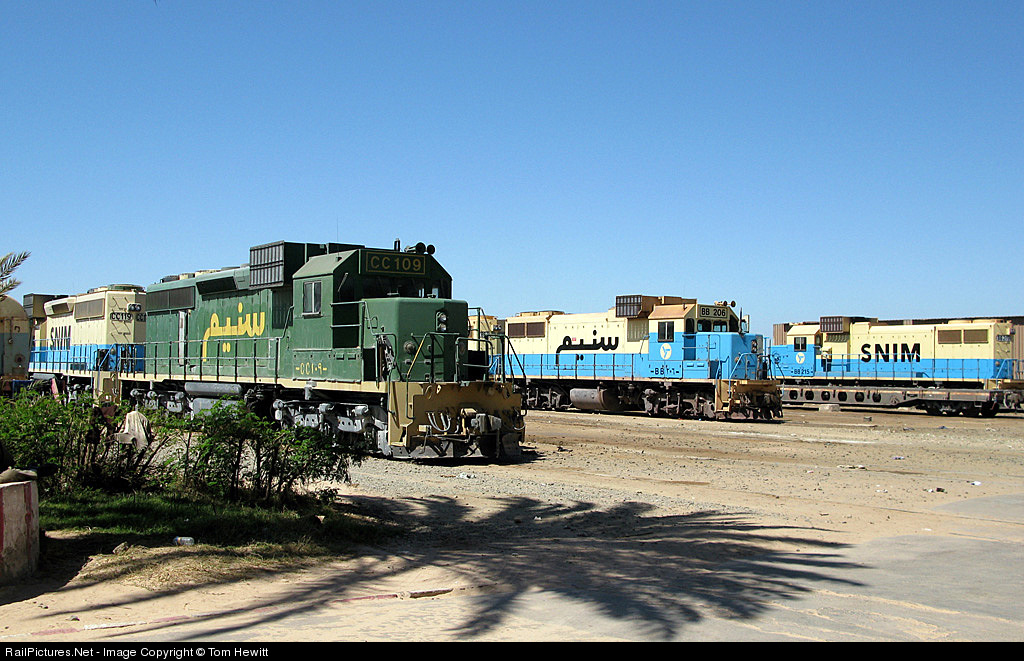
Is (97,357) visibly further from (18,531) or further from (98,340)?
(18,531)

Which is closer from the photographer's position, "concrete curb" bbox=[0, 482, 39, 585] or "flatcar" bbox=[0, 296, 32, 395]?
"concrete curb" bbox=[0, 482, 39, 585]

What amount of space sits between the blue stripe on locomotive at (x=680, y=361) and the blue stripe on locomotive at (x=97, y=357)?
1078 centimetres

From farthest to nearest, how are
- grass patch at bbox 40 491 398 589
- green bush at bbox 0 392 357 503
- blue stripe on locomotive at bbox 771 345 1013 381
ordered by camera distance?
blue stripe on locomotive at bbox 771 345 1013 381 → green bush at bbox 0 392 357 503 → grass patch at bbox 40 491 398 589

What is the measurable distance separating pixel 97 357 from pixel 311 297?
11687 mm

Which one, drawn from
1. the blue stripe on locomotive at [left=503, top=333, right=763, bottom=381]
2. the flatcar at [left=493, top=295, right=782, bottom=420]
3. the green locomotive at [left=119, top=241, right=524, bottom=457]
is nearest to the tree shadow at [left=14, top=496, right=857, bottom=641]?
the green locomotive at [left=119, top=241, right=524, bottom=457]

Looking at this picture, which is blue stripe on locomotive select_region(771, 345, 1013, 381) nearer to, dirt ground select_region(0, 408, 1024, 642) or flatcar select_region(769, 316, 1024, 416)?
flatcar select_region(769, 316, 1024, 416)

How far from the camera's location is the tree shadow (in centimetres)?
574

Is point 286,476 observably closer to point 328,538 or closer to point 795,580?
point 328,538

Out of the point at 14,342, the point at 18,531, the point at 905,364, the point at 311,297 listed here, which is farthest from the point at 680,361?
the point at 14,342

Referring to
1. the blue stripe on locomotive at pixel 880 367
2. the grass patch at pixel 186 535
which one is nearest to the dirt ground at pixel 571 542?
Result: the grass patch at pixel 186 535

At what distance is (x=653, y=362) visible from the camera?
2873 centimetres

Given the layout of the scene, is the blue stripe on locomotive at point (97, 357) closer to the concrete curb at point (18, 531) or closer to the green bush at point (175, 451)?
the green bush at point (175, 451)

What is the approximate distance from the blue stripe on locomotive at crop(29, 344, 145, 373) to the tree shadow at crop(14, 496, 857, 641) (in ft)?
51.1

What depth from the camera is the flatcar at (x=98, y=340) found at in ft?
77.4
